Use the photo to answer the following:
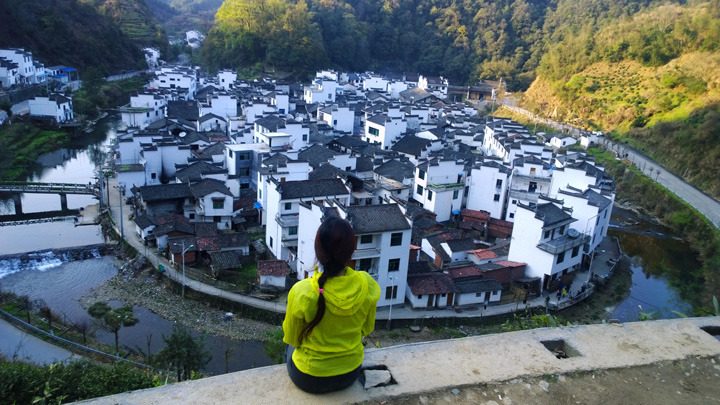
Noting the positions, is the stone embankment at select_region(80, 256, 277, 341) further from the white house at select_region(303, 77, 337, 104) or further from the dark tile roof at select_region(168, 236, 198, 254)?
the white house at select_region(303, 77, 337, 104)

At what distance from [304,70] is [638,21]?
1039 inches

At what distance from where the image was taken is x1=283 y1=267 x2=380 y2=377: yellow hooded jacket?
2.26m

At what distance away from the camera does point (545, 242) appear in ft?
40.8

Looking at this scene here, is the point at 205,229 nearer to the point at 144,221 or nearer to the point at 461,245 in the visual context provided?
the point at 144,221

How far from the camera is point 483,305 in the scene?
38.6ft

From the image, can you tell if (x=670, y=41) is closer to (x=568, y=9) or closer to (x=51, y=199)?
(x=568, y=9)

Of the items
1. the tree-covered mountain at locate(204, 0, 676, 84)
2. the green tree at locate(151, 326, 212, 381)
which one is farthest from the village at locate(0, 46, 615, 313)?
the tree-covered mountain at locate(204, 0, 676, 84)

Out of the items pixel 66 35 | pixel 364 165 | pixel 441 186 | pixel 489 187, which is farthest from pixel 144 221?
pixel 66 35

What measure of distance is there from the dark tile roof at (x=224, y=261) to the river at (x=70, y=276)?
5.92ft

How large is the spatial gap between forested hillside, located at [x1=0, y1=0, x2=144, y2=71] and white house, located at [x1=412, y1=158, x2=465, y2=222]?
93.3 ft

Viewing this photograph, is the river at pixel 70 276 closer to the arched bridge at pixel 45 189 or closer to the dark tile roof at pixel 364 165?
the arched bridge at pixel 45 189

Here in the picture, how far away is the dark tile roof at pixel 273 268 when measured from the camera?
11492mm

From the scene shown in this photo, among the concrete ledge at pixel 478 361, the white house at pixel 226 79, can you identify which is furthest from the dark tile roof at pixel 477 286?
the white house at pixel 226 79

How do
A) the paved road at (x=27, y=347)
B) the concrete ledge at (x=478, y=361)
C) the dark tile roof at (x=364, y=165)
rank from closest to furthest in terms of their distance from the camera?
1. the concrete ledge at (x=478, y=361)
2. the paved road at (x=27, y=347)
3. the dark tile roof at (x=364, y=165)
